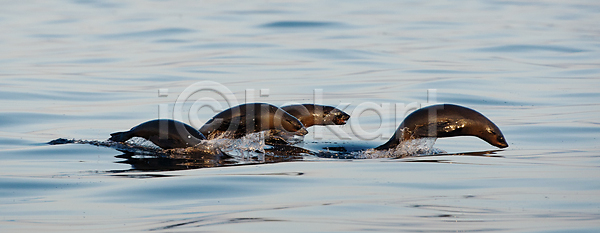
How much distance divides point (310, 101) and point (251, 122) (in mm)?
4839

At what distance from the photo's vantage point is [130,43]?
76.8 feet

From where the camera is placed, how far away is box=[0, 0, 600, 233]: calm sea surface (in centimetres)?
612

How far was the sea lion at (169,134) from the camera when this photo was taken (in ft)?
30.0

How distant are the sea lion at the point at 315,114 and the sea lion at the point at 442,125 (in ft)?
5.74

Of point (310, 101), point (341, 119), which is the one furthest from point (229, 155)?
point (310, 101)

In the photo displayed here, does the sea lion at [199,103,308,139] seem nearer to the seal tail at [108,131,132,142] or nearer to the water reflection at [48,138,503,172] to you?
the water reflection at [48,138,503,172]

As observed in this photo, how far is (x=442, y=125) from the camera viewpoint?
30.5ft

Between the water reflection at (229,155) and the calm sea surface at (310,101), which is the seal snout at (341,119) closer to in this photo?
the calm sea surface at (310,101)

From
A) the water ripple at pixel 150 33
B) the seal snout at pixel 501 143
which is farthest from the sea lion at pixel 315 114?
the water ripple at pixel 150 33

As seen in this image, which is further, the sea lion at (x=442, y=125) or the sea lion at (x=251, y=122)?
the sea lion at (x=251, y=122)

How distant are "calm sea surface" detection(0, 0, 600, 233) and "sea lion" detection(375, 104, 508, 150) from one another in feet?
1.14

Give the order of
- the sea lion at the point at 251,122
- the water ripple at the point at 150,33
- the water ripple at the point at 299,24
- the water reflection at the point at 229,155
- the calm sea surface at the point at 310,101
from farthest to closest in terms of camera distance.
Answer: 1. the water ripple at the point at 299,24
2. the water ripple at the point at 150,33
3. the sea lion at the point at 251,122
4. the water reflection at the point at 229,155
5. the calm sea surface at the point at 310,101

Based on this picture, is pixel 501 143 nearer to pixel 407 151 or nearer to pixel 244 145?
pixel 407 151

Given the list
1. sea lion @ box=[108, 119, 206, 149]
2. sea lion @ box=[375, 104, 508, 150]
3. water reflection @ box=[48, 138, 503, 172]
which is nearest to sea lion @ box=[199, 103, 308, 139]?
water reflection @ box=[48, 138, 503, 172]
